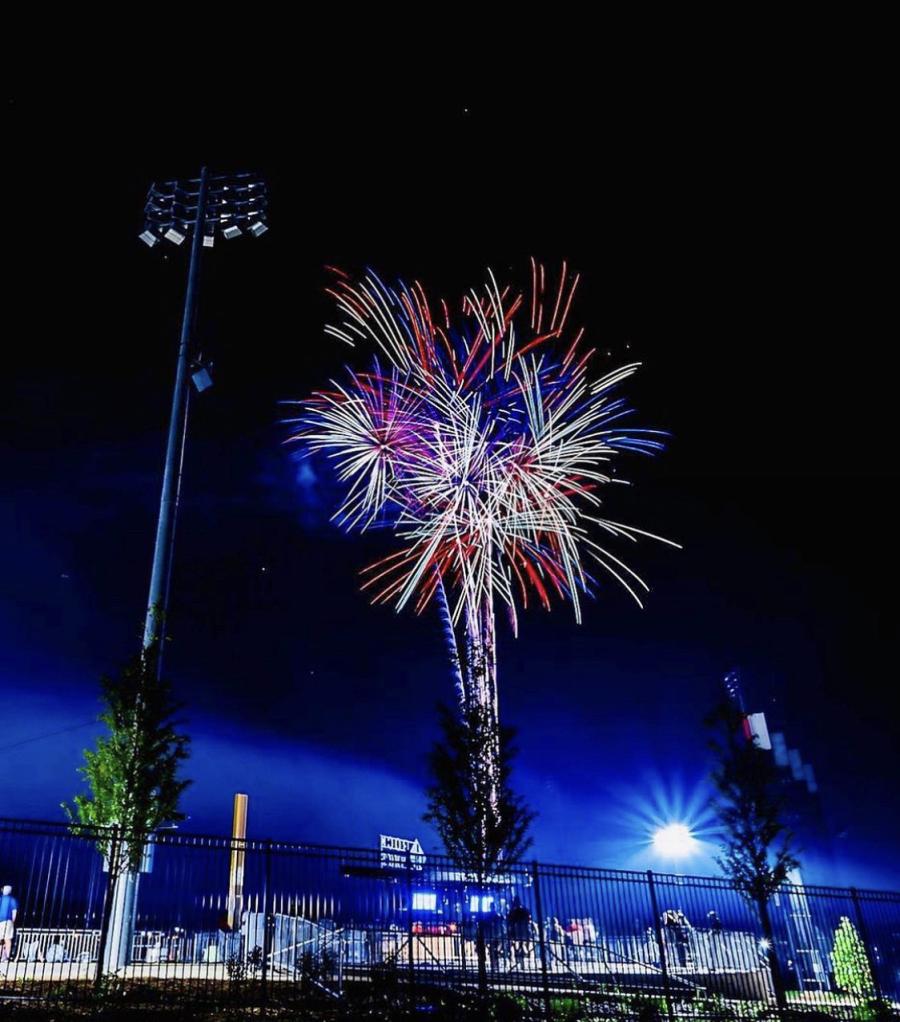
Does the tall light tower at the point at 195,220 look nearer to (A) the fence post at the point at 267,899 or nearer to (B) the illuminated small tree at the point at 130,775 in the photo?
(B) the illuminated small tree at the point at 130,775

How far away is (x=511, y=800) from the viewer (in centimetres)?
1981

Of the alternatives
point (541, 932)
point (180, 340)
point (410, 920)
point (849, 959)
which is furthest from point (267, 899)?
point (849, 959)

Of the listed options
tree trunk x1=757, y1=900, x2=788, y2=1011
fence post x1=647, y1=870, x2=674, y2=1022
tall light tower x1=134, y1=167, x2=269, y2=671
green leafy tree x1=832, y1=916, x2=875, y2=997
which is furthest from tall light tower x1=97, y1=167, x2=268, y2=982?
green leafy tree x1=832, y1=916, x2=875, y2=997

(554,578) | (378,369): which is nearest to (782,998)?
(554,578)

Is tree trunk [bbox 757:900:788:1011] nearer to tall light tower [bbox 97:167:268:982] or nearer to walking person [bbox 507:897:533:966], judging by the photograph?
walking person [bbox 507:897:533:966]

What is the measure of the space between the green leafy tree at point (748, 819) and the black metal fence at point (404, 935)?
2.15ft

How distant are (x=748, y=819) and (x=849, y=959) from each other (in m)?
7.44

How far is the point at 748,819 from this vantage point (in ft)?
69.8

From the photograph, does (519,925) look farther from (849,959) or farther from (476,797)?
(849,959)

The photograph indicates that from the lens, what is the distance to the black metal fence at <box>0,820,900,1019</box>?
535 inches

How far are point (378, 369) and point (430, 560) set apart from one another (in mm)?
6032

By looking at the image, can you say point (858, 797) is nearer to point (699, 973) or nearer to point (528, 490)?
point (699, 973)

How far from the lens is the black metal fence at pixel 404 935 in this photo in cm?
1359

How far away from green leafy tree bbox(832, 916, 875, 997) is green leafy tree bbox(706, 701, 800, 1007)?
146 inches
